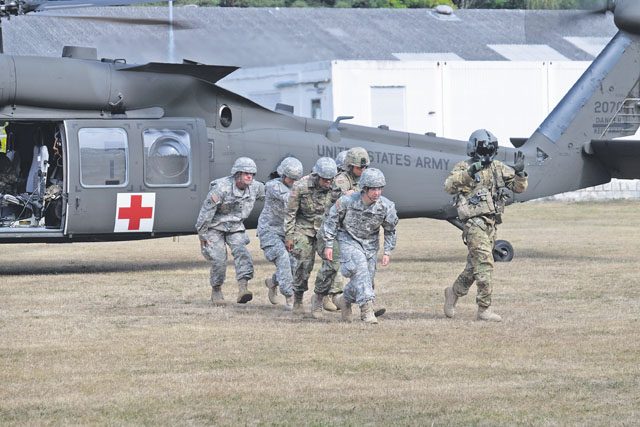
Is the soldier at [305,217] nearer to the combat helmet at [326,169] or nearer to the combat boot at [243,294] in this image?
the combat helmet at [326,169]

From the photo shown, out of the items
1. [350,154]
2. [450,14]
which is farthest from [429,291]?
[450,14]

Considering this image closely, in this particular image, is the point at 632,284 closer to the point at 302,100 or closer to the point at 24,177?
the point at 24,177

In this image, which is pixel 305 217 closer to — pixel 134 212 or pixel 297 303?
pixel 297 303

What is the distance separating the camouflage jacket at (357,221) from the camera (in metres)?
13.1

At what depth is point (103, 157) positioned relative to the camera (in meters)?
17.9

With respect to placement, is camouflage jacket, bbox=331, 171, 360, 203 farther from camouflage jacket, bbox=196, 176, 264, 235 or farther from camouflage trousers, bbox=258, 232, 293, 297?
camouflage jacket, bbox=196, 176, 264, 235

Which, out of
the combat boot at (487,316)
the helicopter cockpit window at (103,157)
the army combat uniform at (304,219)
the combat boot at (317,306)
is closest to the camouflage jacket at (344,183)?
the army combat uniform at (304,219)

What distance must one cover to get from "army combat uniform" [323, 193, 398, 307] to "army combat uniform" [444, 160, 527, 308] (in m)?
0.82

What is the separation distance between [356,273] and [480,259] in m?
1.28

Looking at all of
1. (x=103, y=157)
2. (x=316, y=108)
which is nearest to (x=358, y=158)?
(x=103, y=157)

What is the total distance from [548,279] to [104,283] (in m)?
6.01


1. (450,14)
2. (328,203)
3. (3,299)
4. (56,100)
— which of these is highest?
(450,14)

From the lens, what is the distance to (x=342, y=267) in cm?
1312

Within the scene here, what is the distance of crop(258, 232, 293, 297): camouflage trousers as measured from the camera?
14.6m
